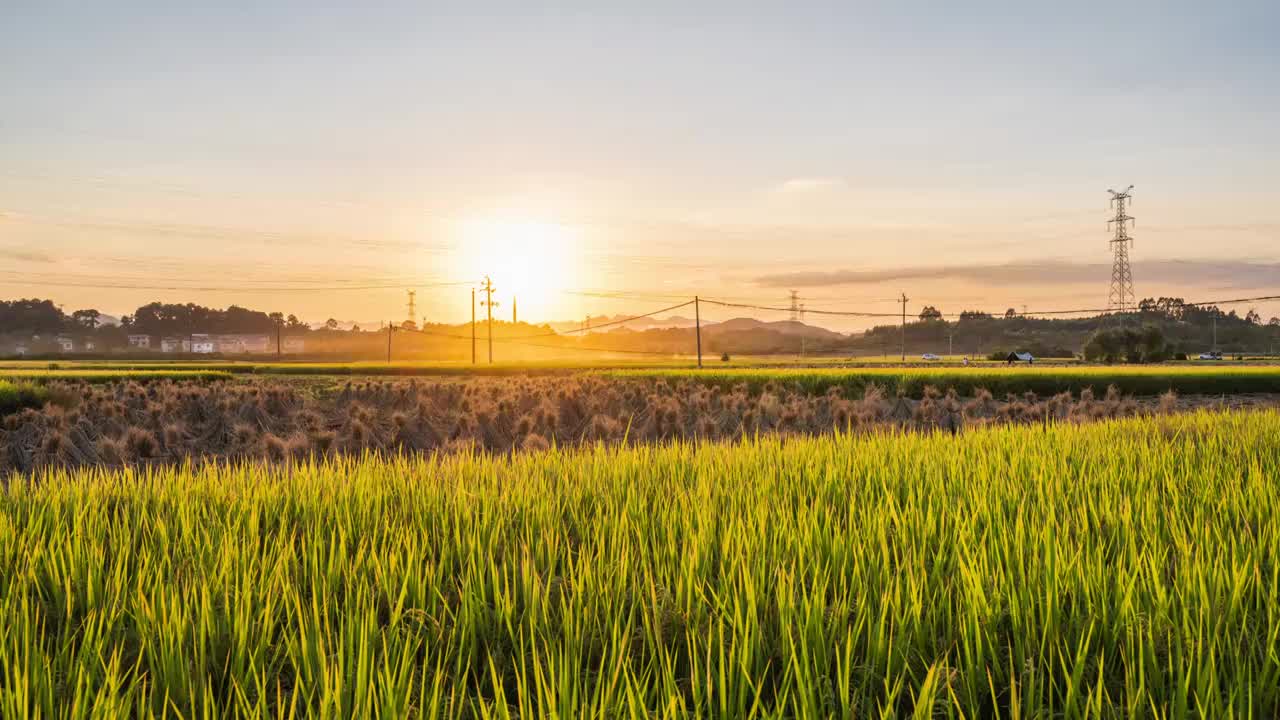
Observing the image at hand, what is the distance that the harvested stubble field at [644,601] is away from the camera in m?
1.98

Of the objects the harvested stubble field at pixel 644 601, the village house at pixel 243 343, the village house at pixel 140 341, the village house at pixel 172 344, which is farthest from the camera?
the village house at pixel 243 343

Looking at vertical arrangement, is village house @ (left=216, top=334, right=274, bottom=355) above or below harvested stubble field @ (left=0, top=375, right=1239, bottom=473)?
above

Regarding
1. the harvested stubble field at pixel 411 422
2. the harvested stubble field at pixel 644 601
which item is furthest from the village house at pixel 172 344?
the harvested stubble field at pixel 644 601

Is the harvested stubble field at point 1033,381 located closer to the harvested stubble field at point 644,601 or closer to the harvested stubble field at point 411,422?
the harvested stubble field at point 411,422

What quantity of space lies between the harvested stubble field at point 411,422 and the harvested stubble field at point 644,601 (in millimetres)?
3299

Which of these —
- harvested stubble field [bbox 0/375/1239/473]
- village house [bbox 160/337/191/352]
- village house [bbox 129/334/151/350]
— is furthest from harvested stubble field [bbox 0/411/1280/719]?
village house [bbox 129/334/151/350]

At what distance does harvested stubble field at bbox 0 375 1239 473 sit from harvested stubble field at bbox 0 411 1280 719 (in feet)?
10.8

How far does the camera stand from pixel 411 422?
10406mm

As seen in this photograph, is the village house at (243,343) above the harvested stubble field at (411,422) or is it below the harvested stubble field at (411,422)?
above

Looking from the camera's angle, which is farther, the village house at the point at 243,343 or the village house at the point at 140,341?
the village house at the point at 243,343

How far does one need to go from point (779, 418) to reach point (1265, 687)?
9.38 meters

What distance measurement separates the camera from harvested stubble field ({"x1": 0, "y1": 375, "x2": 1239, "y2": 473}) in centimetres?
906

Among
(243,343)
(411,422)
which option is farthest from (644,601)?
(243,343)

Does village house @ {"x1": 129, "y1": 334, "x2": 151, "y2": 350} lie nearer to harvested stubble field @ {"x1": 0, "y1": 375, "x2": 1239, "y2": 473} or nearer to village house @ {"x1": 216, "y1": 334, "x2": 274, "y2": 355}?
village house @ {"x1": 216, "y1": 334, "x2": 274, "y2": 355}
